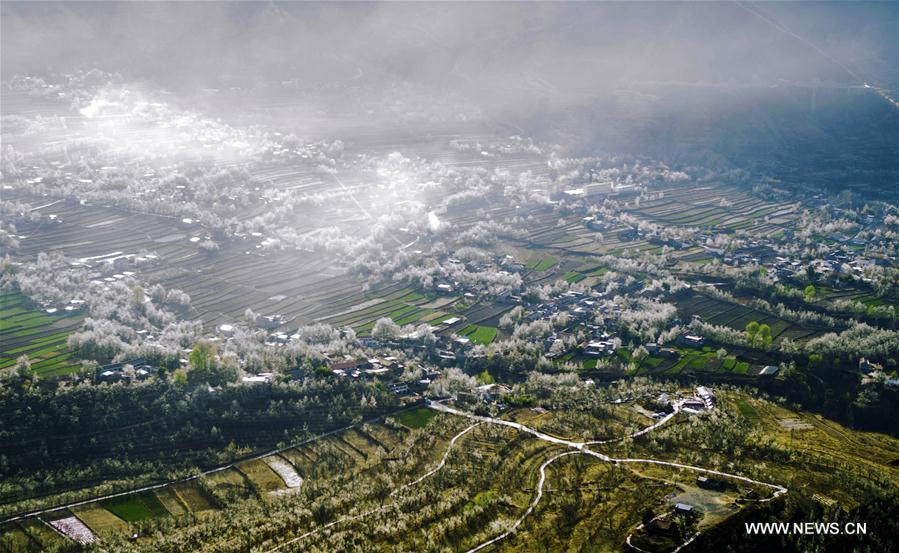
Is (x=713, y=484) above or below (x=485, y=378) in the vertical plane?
below

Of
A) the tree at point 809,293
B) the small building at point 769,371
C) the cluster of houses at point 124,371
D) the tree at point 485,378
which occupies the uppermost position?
the cluster of houses at point 124,371

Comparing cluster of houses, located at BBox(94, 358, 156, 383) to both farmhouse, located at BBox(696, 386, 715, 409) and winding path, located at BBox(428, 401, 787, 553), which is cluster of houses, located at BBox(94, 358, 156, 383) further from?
farmhouse, located at BBox(696, 386, 715, 409)

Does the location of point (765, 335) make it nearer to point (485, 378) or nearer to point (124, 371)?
point (485, 378)

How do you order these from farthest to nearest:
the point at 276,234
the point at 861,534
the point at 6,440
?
the point at 276,234 < the point at 6,440 < the point at 861,534

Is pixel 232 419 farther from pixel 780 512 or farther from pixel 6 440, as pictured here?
pixel 780 512

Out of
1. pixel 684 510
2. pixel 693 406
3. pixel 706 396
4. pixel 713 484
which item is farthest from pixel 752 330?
pixel 684 510

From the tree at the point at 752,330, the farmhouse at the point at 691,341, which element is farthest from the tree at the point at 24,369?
the tree at the point at 752,330

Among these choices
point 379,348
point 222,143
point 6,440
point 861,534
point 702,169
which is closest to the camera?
point 861,534

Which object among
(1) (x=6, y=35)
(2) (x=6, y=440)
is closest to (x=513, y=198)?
(2) (x=6, y=440)

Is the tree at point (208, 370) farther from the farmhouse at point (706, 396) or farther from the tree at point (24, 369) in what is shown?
the farmhouse at point (706, 396)

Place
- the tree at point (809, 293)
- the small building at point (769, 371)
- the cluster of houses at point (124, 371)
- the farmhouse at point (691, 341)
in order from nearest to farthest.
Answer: the cluster of houses at point (124, 371)
the small building at point (769, 371)
the farmhouse at point (691, 341)
the tree at point (809, 293)

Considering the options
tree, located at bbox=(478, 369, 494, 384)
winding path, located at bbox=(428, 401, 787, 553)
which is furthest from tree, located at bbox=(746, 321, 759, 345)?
tree, located at bbox=(478, 369, 494, 384)
